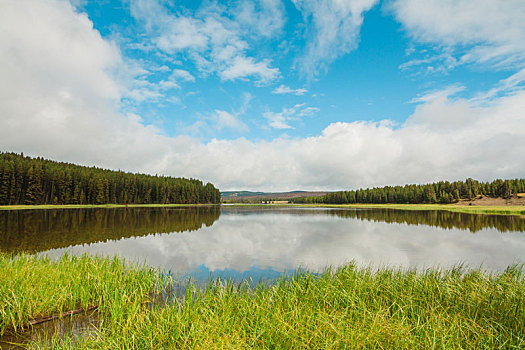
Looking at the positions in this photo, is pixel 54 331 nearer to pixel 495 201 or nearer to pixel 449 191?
pixel 495 201

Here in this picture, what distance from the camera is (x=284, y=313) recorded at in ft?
22.1

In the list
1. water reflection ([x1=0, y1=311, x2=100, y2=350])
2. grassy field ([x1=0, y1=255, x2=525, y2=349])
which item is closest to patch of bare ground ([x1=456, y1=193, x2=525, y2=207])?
grassy field ([x1=0, y1=255, x2=525, y2=349])

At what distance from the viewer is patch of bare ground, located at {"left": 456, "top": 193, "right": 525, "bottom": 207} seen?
128 metres

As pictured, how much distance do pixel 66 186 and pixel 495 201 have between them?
686 ft

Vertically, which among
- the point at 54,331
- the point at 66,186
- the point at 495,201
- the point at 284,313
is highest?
the point at 66,186

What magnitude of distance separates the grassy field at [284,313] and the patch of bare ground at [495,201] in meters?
164

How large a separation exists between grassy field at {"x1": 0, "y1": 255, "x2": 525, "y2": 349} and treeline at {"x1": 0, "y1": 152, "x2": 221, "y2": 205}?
11212 cm

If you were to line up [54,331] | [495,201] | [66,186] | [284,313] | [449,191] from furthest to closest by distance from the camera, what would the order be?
[449,191] < [495,201] < [66,186] < [54,331] < [284,313]

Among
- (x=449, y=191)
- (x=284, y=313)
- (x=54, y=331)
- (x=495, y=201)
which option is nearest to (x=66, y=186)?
(x=54, y=331)

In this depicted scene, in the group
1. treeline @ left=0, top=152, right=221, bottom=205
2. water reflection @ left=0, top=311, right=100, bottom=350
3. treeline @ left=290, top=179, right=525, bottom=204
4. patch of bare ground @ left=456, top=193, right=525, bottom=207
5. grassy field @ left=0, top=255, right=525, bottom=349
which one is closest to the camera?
grassy field @ left=0, top=255, right=525, bottom=349

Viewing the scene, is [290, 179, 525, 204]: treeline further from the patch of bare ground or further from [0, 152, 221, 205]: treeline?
[0, 152, 221, 205]: treeline

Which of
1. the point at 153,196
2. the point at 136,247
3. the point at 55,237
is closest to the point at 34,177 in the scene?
the point at 153,196

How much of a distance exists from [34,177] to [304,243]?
11460 centimetres

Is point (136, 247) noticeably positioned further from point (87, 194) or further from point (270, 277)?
point (87, 194)
